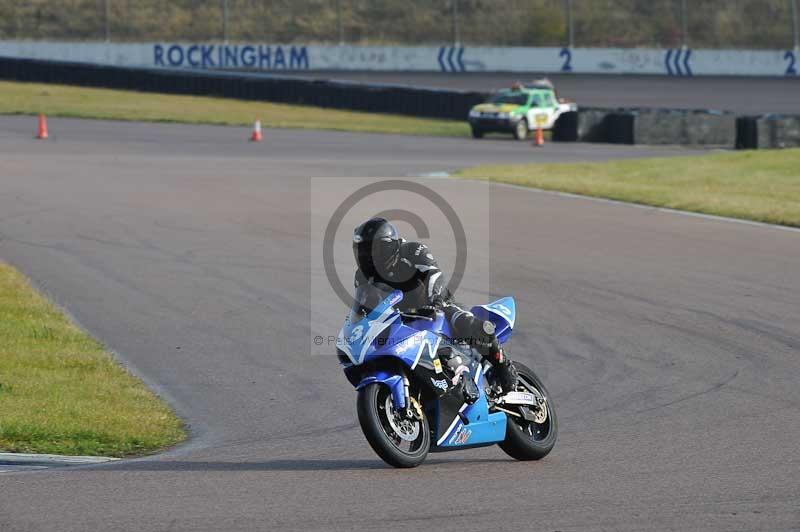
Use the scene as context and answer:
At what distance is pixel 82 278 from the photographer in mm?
15336

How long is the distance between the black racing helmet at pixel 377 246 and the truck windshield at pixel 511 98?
34175 millimetres

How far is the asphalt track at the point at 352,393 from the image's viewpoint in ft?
21.6

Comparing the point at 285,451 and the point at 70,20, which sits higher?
the point at 70,20

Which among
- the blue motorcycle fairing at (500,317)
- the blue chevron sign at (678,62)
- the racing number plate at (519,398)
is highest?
the blue chevron sign at (678,62)

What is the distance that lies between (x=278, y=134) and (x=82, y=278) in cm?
2242

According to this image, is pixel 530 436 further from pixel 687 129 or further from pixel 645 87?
pixel 645 87

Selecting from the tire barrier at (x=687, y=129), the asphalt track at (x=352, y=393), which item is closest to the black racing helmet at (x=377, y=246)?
the asphalt track at (x=352, y=393)

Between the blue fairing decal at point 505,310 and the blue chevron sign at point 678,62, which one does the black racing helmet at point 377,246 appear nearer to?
the blue fairing decal at point 505,310

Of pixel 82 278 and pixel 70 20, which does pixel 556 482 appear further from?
pixel 70 20

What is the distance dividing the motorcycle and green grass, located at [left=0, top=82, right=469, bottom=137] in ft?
107

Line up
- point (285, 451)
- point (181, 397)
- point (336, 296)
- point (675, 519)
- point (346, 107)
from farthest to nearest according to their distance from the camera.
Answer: point (346, 107), point (336, 296), point (181, 397), point (285, 451), point (675, 519)

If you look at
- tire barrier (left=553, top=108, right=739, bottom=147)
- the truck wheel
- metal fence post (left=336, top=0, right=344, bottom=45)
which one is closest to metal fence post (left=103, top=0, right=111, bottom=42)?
metal fence post (left=336, top=0, right=344, bottom=45)

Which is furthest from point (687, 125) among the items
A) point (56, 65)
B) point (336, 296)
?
point (336, 296)

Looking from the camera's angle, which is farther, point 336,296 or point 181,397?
point 336,296
